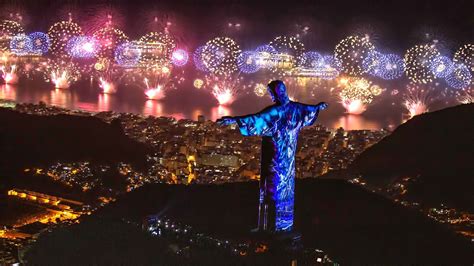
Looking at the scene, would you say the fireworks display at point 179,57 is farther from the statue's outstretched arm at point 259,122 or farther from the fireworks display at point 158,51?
the statue's outstretched arm at point 259,122

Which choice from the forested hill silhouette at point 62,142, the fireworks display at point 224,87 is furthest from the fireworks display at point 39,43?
the forested hill silhouette at point 62,142

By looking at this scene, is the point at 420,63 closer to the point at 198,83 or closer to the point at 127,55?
the point at 198,83

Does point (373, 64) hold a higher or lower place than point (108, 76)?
higher

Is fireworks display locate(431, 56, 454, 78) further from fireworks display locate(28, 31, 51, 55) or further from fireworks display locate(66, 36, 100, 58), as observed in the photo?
fireworks display locate(28, 31, 51, 55)

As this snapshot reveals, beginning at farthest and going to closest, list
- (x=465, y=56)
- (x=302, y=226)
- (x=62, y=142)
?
(x=465, y=56), (x=62, y=142), (x=302, y=226)

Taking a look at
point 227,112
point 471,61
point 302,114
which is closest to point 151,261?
point 302,114

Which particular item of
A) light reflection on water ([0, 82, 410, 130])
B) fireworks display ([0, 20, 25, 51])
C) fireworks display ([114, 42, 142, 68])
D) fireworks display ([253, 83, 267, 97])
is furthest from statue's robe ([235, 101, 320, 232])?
fireworks display ([0, 20, 25, 51])

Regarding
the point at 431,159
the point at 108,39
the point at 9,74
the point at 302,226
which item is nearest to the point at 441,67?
the point at 108,39
